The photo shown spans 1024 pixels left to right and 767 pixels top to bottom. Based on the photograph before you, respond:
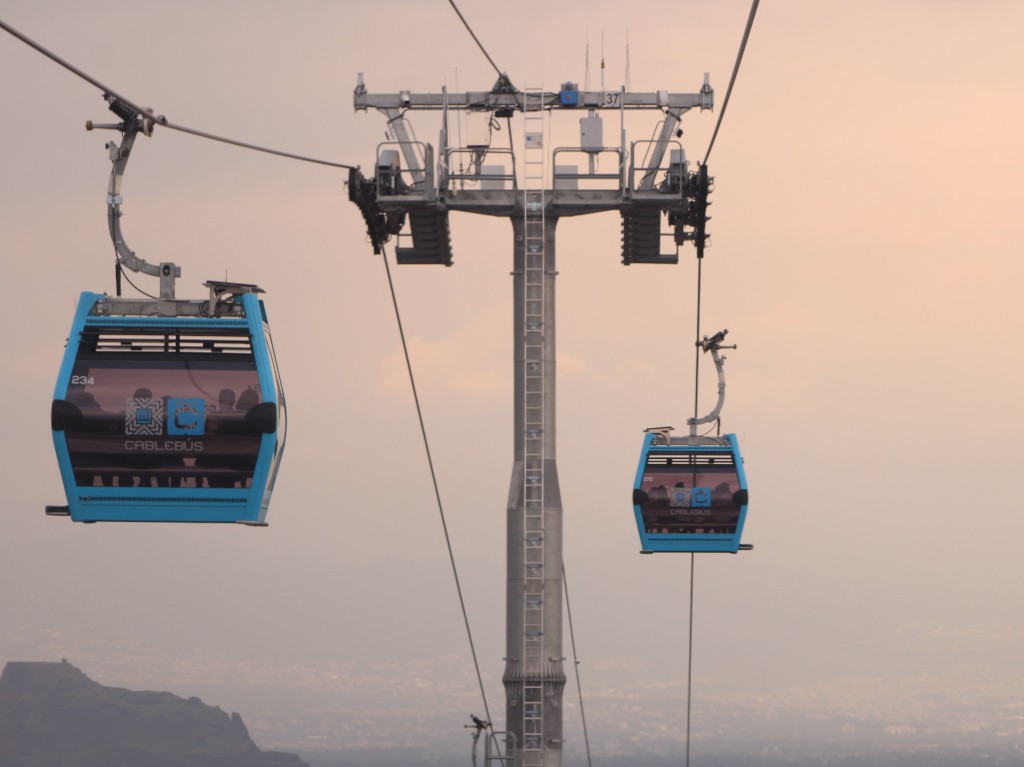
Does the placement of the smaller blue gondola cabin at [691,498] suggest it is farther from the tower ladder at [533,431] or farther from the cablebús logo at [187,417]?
the cablebús logo at [187,417]

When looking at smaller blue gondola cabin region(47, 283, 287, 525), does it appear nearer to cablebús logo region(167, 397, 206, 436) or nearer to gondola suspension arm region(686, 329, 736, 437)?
cablebús logo region(167, 397, 206, 436)

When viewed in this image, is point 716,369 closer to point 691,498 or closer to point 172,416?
point 691,498

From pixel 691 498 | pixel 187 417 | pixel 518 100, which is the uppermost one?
pixel 518 100

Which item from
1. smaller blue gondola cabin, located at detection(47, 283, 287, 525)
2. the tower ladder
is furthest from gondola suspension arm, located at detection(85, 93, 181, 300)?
the tower ladder

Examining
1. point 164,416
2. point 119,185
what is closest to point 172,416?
point 164,416

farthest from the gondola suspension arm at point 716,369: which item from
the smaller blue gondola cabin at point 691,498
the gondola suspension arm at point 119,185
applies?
the gondola suspension arm at point 119,185

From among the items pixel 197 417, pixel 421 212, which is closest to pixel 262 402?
pixel 197 417
